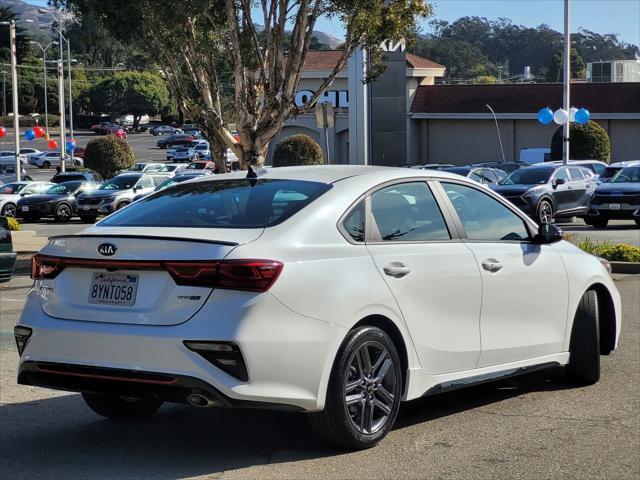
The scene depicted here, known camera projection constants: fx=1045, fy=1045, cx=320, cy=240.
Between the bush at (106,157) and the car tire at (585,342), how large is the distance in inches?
1856

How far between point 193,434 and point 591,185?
24722 mm

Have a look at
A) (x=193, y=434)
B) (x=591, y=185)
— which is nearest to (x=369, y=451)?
(x=193, y=434)

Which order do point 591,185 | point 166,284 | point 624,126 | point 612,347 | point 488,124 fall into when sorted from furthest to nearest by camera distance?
point 488,124 < point 624,126 < point 591,185 < point 612,347 < point 166,284

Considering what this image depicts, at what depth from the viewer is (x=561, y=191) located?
92.8 ft

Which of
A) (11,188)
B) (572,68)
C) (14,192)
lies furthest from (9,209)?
(572,68)

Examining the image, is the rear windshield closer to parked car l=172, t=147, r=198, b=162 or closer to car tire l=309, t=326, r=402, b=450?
car tire l=309, t=326, r=402, b=450

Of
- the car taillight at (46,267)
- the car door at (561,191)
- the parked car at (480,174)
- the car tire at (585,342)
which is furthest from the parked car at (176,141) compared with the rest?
the car taillight at (46,267)

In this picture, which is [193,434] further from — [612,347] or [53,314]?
[612,347]

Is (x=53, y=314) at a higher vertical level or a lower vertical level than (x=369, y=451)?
higher

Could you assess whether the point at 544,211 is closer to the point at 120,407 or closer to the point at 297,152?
the point at 297,152

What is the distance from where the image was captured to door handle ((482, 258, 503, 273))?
22.5 feet

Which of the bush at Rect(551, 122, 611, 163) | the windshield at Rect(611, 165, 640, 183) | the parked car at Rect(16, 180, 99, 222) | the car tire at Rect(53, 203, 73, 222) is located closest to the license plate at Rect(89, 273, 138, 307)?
the windshield at Rect(611, 165, 640, 183)

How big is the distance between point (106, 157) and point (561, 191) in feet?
101

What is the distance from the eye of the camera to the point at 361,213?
6.24m
